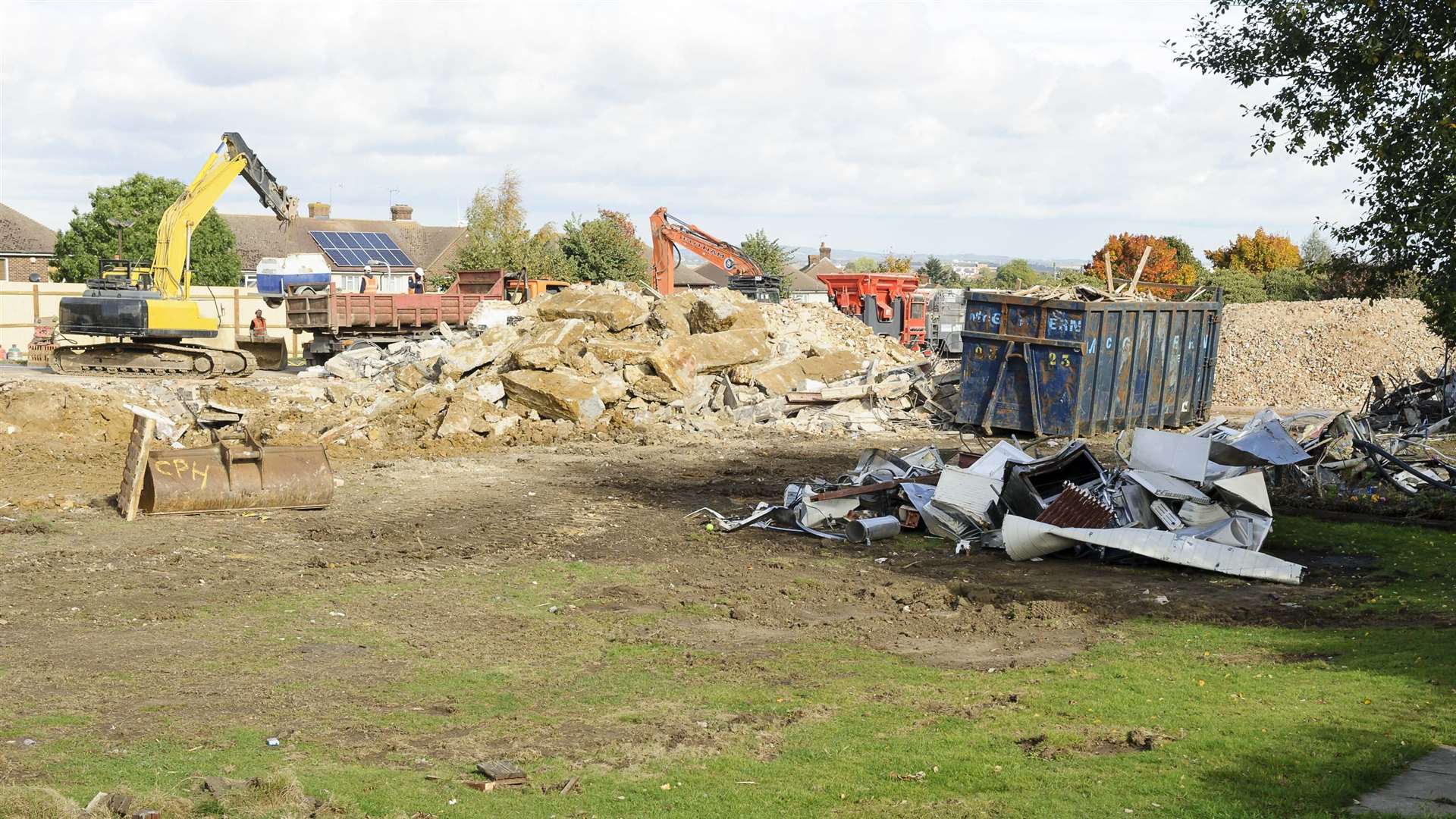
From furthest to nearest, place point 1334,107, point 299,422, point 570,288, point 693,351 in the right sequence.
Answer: point 570,288
point 693,351
point 299,422
point 1334,107

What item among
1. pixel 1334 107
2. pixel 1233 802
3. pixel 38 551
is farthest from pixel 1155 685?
pixel 38 551

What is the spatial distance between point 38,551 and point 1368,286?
13.0 m

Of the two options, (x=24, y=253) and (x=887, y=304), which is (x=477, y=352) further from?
(x=24, y=253)

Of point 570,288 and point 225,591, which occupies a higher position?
point 570,288

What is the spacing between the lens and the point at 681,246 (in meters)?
31.3

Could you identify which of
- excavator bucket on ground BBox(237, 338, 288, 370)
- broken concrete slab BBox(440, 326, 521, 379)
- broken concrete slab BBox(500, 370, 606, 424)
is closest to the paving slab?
broken concrete slab BBox(500, 370, 606, 424)

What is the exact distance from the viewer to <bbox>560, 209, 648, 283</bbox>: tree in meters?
54.5

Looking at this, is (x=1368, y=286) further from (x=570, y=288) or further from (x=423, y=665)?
(x=570, y=288)

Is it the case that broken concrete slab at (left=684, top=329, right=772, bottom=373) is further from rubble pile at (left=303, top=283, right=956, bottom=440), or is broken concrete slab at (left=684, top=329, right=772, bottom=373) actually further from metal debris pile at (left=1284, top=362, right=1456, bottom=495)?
metal debris pile at (left=1284, top=362, right=1456, bottom=495)

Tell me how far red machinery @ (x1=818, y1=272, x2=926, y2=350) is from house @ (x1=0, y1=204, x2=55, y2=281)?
3647 cm

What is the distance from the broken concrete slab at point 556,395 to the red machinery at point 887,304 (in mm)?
13670

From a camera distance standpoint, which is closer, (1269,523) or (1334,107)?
(1269,523)

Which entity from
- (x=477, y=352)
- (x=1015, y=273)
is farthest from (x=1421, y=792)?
(x=1015, y=273)

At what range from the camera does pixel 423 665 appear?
7.78 meters
